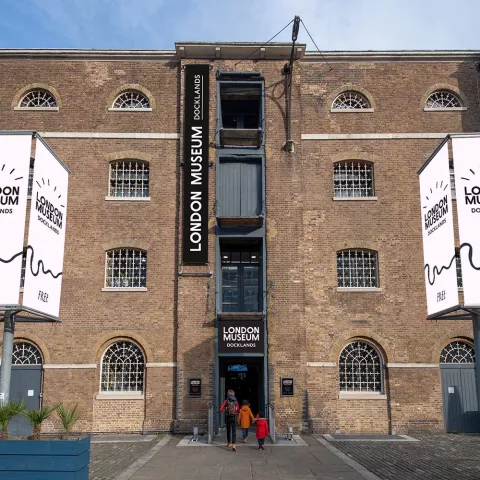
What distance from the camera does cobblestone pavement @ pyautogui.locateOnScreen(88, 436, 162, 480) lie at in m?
11.9

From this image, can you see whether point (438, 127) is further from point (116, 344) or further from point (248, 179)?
point (116, 344)

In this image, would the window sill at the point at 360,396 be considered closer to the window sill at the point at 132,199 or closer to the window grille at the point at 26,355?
the window sill at the point at 132,199

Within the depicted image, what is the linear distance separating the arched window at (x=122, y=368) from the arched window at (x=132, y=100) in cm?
854

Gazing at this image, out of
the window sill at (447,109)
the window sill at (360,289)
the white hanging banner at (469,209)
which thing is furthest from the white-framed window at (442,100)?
the white hanging banner at (469,209)

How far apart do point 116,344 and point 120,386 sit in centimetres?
138

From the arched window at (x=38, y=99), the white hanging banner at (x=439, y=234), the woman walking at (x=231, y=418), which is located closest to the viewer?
the white hanging banner at (x=439, y=234)

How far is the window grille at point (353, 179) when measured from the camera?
794 inches

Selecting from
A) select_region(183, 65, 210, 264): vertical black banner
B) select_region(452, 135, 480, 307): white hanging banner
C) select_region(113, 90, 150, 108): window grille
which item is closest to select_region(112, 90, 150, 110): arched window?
select_region(113, 90, 150, 108): window grille

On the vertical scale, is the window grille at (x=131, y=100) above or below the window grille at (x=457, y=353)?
above

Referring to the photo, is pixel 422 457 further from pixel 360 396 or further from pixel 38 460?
pixel 38 460

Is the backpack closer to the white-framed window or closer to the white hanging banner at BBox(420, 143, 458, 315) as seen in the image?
the white hanging banner at BBox(420, 143, 458, 315)

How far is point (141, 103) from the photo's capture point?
20.7m

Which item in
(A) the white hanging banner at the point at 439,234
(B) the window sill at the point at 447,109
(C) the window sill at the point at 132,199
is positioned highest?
(B) the window sill at the point at 447,109

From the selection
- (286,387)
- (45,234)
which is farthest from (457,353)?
(45,234)
